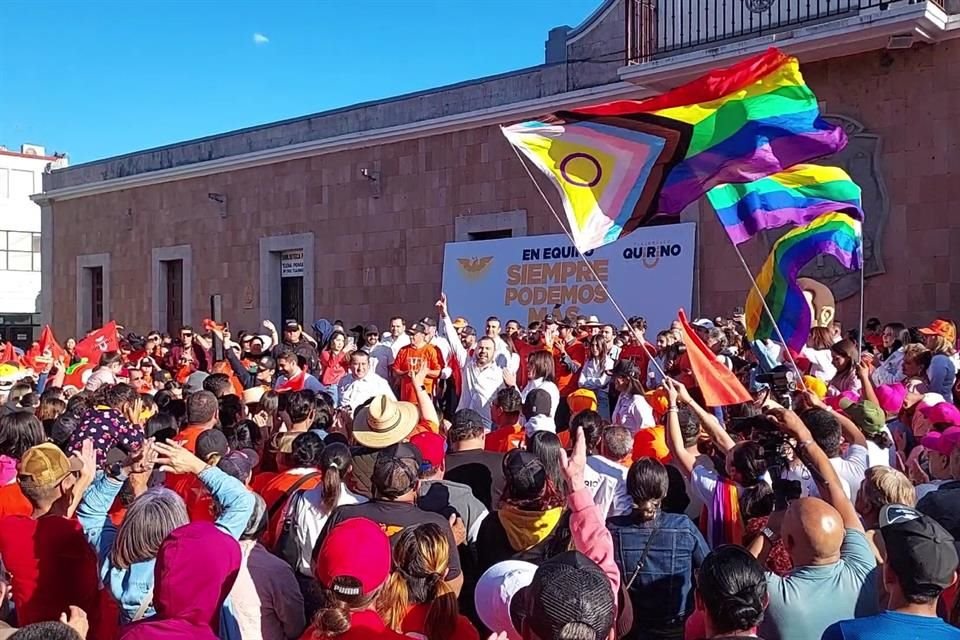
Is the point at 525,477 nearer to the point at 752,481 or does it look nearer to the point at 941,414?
the point at 752,481

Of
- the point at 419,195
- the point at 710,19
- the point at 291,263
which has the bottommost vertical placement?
the point at 291,263

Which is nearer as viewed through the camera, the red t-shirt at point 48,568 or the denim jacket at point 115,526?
the denim jacket at point 115,526

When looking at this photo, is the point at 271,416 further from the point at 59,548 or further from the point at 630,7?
the point at 630,7

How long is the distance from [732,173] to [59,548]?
4.32 metres

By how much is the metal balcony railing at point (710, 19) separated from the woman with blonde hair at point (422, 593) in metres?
10.2

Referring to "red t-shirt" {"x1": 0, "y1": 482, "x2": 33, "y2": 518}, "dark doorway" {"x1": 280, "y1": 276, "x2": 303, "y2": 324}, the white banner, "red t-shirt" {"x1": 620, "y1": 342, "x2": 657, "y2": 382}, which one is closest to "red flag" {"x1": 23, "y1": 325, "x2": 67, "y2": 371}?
the white banner

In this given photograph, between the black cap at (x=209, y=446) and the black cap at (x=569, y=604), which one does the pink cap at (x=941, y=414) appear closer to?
the black cap at (x=569, y=604)

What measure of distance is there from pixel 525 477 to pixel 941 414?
256cm

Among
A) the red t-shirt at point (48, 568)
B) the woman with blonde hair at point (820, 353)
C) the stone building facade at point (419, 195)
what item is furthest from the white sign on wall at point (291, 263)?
the red t-shirt at point (48, 568)

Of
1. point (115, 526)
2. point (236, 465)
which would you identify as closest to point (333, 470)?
point (236, 465)

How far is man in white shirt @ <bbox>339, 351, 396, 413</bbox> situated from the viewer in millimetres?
7801

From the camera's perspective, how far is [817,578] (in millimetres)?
2939

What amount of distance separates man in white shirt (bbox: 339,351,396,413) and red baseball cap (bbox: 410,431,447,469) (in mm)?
3037

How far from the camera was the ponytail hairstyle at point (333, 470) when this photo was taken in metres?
3.94
